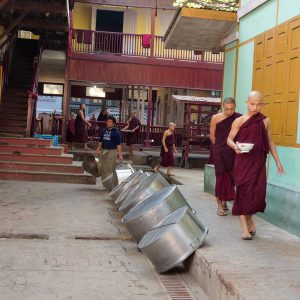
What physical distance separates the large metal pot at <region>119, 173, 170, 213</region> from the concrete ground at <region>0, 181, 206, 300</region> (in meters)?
0.38

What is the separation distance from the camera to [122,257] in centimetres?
571

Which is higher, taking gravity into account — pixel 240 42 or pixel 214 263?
pixel 240 42

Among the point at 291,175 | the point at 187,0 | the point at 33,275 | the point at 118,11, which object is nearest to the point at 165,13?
the point at 118,11

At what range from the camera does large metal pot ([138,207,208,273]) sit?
4844 mm

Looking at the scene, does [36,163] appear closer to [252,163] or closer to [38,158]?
[38,158]

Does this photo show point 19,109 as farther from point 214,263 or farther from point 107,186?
point 214,263

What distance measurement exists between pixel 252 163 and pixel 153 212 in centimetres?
122

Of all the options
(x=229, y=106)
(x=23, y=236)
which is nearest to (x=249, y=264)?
(x=229, y=106)

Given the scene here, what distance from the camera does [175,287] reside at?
188 inches

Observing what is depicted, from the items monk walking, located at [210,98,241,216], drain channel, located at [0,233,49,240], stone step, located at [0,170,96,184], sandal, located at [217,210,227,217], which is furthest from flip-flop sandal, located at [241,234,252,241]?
stone step, located at [0,170,96,184]

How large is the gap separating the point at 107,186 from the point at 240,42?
13.1ft

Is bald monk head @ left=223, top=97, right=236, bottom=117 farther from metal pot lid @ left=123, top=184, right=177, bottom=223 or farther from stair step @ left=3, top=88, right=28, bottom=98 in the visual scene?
stair step @ left=3, top=88, right=28, bottom=98

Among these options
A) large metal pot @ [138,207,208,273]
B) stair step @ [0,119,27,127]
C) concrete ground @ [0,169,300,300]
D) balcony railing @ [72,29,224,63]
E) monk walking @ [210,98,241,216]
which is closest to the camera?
concrete ground @ [0,169,300,300]

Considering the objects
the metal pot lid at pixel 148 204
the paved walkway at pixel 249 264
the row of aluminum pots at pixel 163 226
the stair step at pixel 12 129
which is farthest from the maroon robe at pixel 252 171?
the stair step at pixel 12 129
